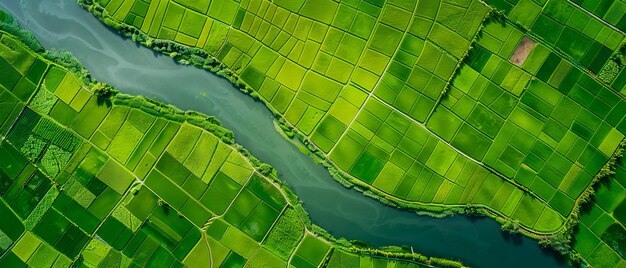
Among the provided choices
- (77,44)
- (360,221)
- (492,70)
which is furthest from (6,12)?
(492,70)

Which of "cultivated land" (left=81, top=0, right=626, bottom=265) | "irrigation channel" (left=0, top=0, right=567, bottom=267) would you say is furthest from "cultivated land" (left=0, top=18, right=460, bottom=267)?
"cultivated land" (left=81, top=0, right=626, bottom=265)

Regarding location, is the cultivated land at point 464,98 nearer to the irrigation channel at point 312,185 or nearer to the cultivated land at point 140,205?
the irrigation channel at point 312,185

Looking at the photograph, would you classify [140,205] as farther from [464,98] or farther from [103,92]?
[464,98]

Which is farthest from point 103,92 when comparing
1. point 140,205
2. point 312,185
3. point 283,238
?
point 283,238

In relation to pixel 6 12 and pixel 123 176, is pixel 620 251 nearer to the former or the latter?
pixel 123 176

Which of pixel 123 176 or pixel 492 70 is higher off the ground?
pixel 492 70

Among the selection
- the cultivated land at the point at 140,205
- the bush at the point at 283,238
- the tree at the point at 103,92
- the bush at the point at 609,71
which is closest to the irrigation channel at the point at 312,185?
the tree at the point at 103,92

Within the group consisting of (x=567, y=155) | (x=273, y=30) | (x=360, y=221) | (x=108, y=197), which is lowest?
(x=108, y=197)
